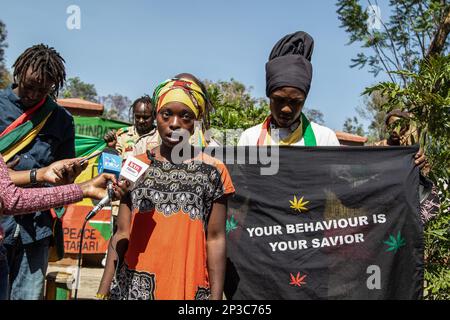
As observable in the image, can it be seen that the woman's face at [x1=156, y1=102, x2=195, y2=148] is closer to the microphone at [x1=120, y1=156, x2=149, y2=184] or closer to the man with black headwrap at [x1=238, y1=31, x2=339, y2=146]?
the microphone at [x1=120, y1=156, x2=149, y2=184]

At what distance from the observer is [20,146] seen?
3.43 m

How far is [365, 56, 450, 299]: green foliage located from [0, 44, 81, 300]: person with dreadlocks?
2379mm

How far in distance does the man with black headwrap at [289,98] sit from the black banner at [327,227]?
0.38 ft

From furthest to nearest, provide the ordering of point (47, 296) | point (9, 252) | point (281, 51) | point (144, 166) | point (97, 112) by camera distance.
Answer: point (97, 112), point (47, 296), point (281, 51), point (9, 252), point (144, 166)

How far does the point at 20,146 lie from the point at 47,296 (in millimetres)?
2493

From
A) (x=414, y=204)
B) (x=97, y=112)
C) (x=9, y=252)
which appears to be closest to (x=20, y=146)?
(x=9, y=252)

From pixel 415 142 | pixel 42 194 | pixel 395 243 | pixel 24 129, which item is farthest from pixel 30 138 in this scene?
pixel 415 142

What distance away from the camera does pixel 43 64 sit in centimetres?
340

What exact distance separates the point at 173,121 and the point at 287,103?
1.15 meters

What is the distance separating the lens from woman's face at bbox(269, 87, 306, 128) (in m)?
3.80

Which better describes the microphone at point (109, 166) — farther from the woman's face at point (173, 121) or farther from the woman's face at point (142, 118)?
the woman's face at point (142, 118)

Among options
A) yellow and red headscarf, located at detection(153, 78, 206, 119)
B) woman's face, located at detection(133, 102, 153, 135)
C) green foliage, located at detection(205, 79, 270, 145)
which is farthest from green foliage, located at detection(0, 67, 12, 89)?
yellow and red headscarf, located at detection(153, 78, 206, 119)

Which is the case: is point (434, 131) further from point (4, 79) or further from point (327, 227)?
point (4, 79)

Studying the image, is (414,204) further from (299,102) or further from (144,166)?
(144,166)
